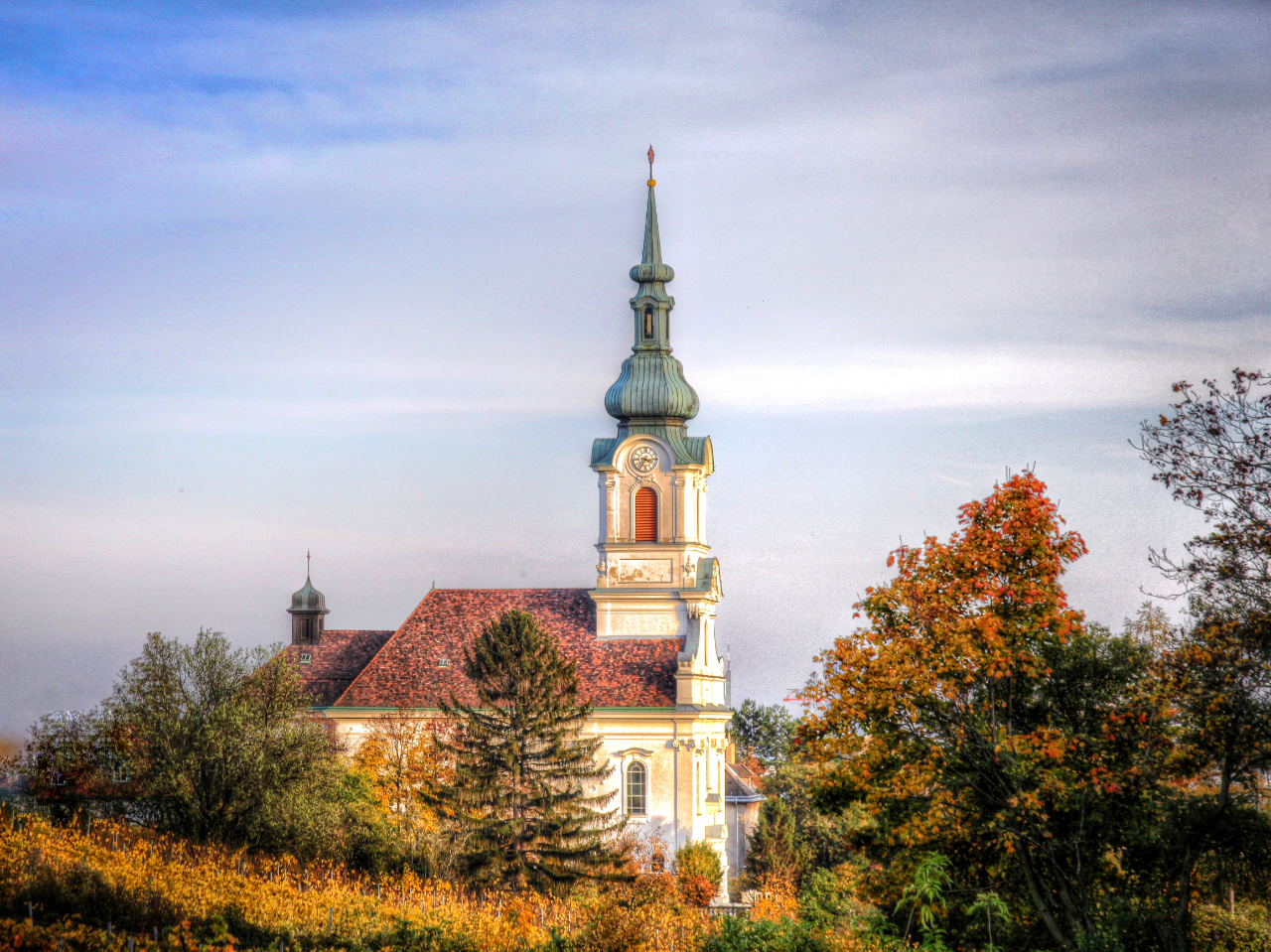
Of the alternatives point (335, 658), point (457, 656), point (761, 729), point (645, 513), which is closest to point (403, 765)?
point (457, 656)

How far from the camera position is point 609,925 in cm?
1689

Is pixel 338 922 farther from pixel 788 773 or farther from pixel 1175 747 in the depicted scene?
pixel 788 773

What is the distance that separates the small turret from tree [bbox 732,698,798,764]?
41808 millimetres

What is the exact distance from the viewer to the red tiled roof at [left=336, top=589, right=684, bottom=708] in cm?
4900

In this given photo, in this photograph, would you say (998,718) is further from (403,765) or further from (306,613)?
(306,613)

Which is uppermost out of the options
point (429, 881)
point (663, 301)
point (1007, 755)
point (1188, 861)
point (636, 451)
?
point (663, 301)

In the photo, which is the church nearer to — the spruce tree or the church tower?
the church tower

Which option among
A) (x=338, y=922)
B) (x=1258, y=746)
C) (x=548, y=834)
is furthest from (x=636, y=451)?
(x=1258, y=746)

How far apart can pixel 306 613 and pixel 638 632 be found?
632 inches

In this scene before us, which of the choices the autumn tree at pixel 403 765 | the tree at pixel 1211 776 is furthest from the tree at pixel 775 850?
the tree at pixel 1211 776

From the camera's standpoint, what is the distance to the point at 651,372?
54281mm

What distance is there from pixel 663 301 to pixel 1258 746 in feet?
139

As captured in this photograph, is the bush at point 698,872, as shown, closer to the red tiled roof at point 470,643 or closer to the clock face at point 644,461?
the red tiled roof at point 470,643

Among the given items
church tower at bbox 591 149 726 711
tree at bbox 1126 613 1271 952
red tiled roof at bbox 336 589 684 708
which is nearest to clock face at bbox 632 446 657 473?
church tower at bbox 591 149 726 711
